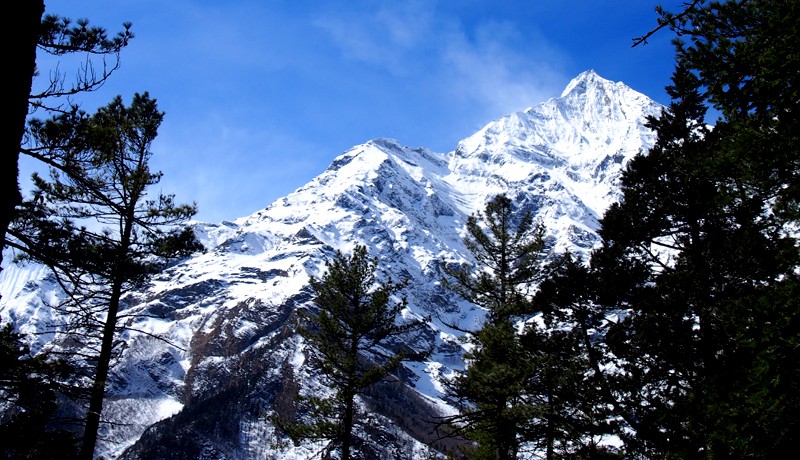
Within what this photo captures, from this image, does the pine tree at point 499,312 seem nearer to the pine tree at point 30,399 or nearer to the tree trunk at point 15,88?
the pine tree at point 30,399

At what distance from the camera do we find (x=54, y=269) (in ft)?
20.4

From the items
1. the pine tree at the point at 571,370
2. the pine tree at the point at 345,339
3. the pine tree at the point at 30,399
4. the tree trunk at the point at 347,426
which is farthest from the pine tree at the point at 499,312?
the pine tree at the point at 30,399

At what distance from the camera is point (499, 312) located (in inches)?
571

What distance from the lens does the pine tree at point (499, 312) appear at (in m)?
11.8

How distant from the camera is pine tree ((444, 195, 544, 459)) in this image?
1180 centimetres

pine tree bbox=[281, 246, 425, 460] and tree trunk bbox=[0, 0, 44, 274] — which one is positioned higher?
pine tree bbox=[281, 246, 425, 460]

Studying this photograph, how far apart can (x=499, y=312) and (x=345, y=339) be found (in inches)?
198

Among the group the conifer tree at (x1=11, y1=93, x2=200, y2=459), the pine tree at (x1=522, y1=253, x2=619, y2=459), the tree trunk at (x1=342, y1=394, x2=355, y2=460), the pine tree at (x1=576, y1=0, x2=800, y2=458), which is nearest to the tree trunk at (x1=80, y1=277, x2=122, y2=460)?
the conifer tree at (x1=11, y1=93, x2=200, y2=459)

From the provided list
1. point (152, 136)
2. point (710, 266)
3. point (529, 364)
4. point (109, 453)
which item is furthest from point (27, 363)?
point (109, 453)

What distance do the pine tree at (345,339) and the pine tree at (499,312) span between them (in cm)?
248

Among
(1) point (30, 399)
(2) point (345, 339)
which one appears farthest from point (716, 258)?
(1) point (30, 399)

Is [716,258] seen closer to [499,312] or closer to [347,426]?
[499,312]

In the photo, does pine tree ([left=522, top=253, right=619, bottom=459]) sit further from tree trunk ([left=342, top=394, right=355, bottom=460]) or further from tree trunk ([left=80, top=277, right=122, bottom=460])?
tree trunk ([left=80, top=277, right=122, bottom=460])

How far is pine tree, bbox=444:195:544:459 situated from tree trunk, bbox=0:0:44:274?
31.5 ft
